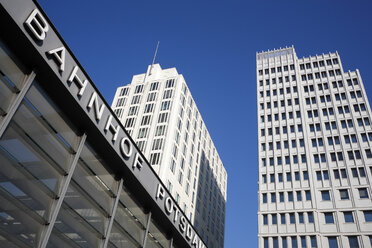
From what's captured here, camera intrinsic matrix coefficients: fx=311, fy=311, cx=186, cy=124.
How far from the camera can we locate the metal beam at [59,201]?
33.0ft

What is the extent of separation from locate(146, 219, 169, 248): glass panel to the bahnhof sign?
141 centimetres

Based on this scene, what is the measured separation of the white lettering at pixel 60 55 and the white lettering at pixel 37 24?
0.61 meters

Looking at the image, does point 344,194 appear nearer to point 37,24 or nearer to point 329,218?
point 329,218

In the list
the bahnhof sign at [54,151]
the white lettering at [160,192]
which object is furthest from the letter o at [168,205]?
the bahnhof sign at [54,151]

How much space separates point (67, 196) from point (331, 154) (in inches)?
2164

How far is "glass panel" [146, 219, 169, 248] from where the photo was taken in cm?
1681

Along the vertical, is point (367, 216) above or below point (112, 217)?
above

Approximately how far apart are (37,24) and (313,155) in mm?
56243

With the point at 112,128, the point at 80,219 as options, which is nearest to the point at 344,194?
the point at 112,128

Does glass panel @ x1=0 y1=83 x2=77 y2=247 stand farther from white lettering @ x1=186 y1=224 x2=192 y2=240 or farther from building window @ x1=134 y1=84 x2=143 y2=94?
building window @ x1=134 y1=84 x2=143 y2=94

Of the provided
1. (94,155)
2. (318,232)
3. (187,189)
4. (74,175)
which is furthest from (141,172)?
(187,189)

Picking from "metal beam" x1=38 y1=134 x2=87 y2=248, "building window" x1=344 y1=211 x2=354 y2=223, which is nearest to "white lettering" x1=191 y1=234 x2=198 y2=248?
"metal beam" x1=38 y1=134 x2=87 y2=248

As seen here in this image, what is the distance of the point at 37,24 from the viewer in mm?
10266

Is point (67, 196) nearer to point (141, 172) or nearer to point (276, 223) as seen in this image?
point (141, 172)
